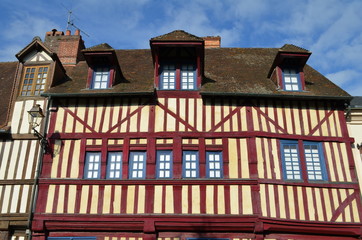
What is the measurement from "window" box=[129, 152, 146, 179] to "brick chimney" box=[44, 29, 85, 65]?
478cm

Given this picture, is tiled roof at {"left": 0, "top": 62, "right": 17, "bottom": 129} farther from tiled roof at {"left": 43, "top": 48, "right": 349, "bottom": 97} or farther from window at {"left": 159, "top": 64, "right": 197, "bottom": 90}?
window at {"left": 159, "top": 64, "right": 197, "bottom": 90}

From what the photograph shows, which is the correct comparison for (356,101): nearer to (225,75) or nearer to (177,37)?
(225,75)

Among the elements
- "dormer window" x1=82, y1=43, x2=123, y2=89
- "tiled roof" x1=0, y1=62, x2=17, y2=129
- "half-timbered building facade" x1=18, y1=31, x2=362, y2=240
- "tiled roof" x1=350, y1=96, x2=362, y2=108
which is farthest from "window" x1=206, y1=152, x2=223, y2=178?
"tiled roof" x1=0, y1=62, x2=17, y2=129

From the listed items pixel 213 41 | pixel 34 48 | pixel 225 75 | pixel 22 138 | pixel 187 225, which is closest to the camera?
pixel 187 225

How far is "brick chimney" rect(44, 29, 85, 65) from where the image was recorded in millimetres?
13305

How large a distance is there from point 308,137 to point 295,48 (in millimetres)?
2482

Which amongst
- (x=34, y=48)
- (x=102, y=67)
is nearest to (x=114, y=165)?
(x=102, y=67)

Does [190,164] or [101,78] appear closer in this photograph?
[190,164]

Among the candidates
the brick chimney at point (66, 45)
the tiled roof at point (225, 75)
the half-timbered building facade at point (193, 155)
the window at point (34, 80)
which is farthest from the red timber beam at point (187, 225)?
the brick chimney at point (66, 45)

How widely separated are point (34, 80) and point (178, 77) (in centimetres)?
392

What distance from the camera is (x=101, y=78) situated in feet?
36.0

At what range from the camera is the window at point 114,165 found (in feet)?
31.8

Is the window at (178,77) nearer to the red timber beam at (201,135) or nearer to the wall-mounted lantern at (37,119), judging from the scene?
the red timber beam at (201,135)

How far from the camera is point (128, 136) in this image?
10031 mm
